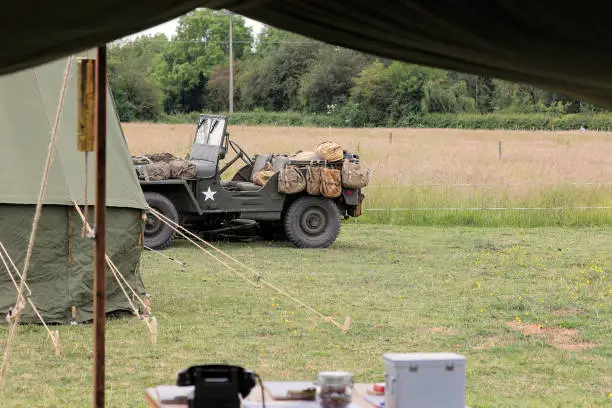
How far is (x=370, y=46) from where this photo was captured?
345 centimetres

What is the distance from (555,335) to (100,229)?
5001 mm

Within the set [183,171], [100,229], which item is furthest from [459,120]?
[100,229]

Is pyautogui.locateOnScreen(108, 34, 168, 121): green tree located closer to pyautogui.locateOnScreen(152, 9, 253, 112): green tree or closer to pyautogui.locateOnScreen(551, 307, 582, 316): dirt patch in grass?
pyautogui.locateOnScreen(152, 9, 253, 112): green tree

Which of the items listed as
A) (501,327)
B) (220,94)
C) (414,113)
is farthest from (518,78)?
(220,94)

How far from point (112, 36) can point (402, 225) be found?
46.7 ft

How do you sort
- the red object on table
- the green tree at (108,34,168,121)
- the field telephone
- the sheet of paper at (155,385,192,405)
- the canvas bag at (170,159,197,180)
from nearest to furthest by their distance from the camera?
the field telephone < the sheet of paper at (155,385,192,405) < the red object on table < the canvas bag at (170,159,197,180) < the green tree at (108,34,168,121)

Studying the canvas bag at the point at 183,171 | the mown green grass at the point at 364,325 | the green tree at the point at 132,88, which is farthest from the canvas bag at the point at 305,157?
the green tree at the point at 132,88

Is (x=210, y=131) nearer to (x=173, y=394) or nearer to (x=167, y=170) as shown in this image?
(x=167, y=170)

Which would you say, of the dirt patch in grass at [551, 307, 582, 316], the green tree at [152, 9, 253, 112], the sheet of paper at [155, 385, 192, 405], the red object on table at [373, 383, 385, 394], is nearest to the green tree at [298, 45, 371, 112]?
the green tree at [152, 9, 253, 112]

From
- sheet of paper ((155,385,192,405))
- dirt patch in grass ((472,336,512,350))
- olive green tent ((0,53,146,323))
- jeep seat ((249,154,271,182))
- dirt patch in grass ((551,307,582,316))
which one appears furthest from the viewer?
jeep seat ((249,154,271,182))

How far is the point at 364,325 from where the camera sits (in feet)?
28.4

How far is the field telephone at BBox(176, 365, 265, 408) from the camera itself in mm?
3572

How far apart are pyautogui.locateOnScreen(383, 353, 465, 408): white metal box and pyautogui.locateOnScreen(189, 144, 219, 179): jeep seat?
32.8 ft

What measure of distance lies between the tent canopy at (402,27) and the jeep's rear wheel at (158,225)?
9831 mm
